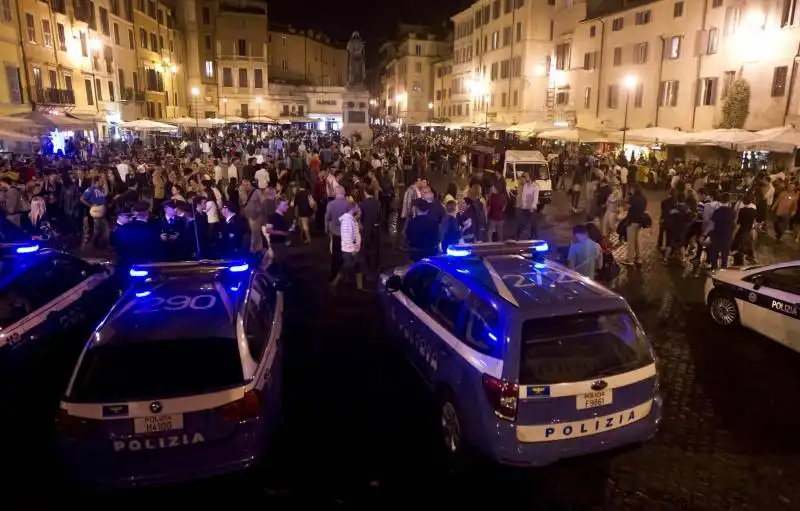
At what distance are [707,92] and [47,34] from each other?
3465 centimetres

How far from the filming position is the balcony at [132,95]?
1651 inches

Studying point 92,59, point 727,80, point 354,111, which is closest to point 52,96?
point 92,59

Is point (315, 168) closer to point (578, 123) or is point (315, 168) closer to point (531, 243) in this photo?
point (531, 243)

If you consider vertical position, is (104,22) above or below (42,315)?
above

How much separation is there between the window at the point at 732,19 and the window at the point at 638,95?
619cm

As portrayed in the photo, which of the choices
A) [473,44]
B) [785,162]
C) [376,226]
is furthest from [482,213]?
[473,44]

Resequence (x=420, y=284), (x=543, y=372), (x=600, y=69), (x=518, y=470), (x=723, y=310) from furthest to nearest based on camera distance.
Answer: (x=600, y=69), (x=723, y=310), (x=420, y=284), (x=518, y=470), (x=543, y=372)

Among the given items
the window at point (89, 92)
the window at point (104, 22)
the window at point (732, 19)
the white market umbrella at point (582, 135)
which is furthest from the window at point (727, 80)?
the window at point (104, 22)

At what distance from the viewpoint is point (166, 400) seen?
4.29 metres

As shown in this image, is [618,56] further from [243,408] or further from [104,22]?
[243,408]

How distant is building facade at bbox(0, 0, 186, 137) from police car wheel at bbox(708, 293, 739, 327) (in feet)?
86.0

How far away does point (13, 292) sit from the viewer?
6129 mm

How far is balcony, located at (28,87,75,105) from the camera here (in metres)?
28.6

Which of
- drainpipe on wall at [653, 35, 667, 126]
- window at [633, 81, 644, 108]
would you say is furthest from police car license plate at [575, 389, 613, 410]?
window at [633, 81, 644, 108]
